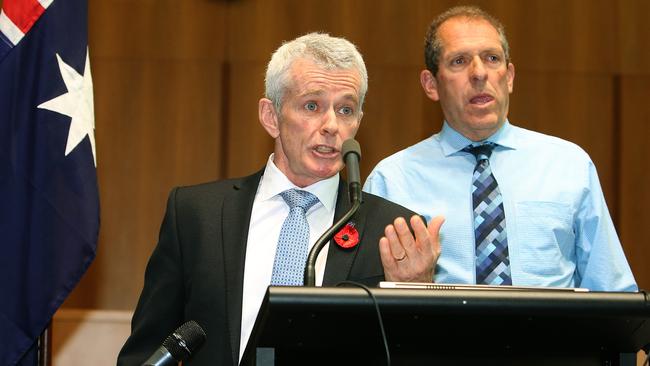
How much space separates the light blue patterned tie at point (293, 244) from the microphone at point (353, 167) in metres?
0.41

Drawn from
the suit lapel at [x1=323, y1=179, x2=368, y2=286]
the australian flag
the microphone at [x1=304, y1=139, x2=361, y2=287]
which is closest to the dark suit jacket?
the suit lapel at [x1=323, y1=179, x2=368, y2=286]

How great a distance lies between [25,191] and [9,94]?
1.09 ft

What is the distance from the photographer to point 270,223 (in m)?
2.44

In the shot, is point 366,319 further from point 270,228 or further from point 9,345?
point 9,345

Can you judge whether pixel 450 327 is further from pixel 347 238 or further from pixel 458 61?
pixel 458 61

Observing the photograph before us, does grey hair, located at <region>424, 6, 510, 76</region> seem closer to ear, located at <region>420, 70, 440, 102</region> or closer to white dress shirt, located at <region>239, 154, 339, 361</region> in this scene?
ear, located at <region>420, 70, 440, 102</region>

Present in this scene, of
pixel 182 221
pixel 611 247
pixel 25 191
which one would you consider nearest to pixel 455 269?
pixel 611 247

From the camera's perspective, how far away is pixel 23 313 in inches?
118

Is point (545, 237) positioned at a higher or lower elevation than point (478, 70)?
lower

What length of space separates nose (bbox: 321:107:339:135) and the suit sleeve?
47cm

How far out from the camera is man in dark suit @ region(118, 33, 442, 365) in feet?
7.43

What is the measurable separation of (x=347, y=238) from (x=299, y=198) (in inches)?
8.8

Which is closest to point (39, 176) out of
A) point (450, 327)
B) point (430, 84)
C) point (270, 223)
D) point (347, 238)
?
point (270, 223)

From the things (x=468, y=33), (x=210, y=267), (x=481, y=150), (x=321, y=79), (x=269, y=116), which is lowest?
(x=210, y=267)
